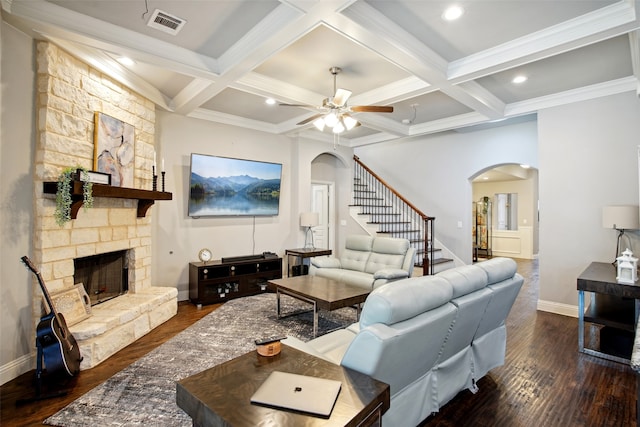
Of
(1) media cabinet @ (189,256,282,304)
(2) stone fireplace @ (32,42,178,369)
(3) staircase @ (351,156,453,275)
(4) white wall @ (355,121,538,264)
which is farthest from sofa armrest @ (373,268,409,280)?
(4) white wall @ (355,121,538,264)

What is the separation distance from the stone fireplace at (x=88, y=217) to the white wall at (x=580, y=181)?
17.5 ft

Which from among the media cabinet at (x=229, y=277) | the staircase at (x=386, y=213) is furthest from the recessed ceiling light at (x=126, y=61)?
the staircase at (x=386, y=213)

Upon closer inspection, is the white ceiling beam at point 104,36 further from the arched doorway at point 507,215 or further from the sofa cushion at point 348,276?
the arched doorway at point 507,215

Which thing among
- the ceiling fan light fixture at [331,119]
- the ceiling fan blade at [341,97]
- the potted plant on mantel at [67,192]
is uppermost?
the ceiling fan blade at [341,97]

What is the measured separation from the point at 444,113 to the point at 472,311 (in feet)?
13.6

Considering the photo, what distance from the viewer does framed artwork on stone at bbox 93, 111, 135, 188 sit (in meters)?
3.48

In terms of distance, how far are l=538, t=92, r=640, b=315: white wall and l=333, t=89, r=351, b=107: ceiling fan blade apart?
3169 mm

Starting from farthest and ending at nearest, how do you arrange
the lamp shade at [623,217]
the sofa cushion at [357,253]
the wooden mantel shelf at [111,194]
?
the sofa cushion at [357,253], the lamp shade at [623,217], the wooden mantel shelf at [111,194]

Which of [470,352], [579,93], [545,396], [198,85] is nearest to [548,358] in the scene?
[545,396]

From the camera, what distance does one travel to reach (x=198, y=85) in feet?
13.4

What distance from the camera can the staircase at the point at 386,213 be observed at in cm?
708

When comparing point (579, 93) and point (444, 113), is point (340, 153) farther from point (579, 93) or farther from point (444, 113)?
point (579, 93)

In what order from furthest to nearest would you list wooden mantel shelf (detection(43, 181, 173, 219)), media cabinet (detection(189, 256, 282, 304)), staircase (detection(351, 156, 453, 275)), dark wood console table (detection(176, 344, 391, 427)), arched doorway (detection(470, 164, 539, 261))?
arched doorway (detection(470, 164, 539, 261)) < staircase (detection(351, 156, 453, 275)) < media cabinet (detection(189, 256, 282, 304)) < wooden mantel shelf (detection(43, 181, 173, 219)) < dark wood console table (detection(176, 344, 391, 427))

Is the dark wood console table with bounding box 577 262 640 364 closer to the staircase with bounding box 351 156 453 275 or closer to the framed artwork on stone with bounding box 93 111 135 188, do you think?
the staircase with bounding box 351 156 453 275
